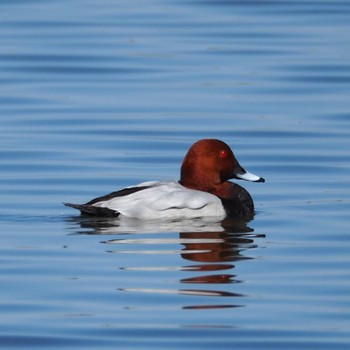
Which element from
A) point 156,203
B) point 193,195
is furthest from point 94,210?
point 193,195

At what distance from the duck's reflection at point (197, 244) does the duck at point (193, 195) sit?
88 mm

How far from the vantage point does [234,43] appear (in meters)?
18.3

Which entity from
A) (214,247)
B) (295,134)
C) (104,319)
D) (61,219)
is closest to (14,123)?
(295,134)

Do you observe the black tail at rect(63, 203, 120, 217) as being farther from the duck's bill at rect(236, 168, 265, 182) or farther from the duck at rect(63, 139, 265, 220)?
the duck's bill at rect(236, 168, 265, 182)

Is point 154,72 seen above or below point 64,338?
above

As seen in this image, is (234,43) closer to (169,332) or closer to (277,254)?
(277,254)

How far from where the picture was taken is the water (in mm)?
7547

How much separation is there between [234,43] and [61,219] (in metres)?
8.41

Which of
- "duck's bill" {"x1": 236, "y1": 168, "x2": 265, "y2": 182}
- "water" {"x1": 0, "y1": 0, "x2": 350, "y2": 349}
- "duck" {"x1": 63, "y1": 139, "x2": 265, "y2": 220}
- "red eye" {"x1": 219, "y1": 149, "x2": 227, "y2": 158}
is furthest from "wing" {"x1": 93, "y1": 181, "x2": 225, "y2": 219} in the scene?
"duck's bill" {"x1": 236, "y1": 168, "x2": 265, "y2": 182}

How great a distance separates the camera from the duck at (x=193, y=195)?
1029 centimetres

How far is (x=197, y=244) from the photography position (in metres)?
9.45

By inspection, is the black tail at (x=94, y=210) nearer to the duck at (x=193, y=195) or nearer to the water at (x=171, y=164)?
the duck at (x=193, y=195)

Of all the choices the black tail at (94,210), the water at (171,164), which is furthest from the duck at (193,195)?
the water at (171,164)

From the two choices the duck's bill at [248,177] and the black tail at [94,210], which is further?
the duck's bill at [248,177]
